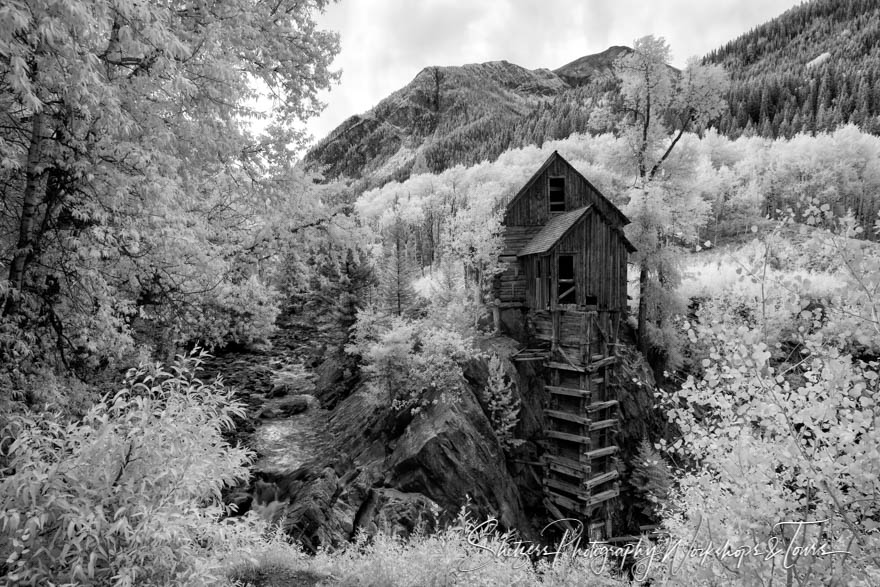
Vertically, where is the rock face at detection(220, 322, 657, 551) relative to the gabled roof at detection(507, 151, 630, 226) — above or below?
below

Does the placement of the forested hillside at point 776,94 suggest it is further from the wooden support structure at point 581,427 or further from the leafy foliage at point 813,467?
the leafy foliage at point 813,467

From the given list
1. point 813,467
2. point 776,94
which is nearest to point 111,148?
point 813,467

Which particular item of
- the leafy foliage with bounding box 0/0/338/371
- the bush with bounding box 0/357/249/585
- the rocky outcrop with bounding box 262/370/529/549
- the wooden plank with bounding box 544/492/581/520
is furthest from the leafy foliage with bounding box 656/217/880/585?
the wooden plank with bounding box 544/492/581/520

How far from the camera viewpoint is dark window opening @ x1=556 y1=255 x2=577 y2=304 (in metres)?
17.7

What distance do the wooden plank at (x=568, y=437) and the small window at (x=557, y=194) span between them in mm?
10145

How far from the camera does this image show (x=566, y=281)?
17734 mm

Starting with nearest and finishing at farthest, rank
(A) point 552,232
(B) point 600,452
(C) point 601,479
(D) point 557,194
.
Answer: (C) point 601,479 < (B) point 600,452 < (A) point 552,232 < (D) point 557,194

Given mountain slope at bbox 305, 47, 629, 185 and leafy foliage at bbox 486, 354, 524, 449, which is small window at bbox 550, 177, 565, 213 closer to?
mountain slope at bbox 305, 47, 629, 185

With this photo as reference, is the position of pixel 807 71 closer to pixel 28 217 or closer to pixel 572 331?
pixel 572 331

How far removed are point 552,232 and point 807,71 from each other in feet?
433

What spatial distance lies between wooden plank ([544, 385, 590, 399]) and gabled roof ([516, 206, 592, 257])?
5.79 meters

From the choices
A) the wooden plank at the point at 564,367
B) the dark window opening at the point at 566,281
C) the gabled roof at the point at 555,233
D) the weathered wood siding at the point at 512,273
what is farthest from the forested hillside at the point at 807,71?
the wooden plank at the point at 564,367

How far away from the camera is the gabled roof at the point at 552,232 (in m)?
17.4

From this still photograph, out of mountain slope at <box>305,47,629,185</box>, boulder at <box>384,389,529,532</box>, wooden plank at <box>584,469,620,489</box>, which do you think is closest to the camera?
boulder at <box>384,389,529,532</box>
